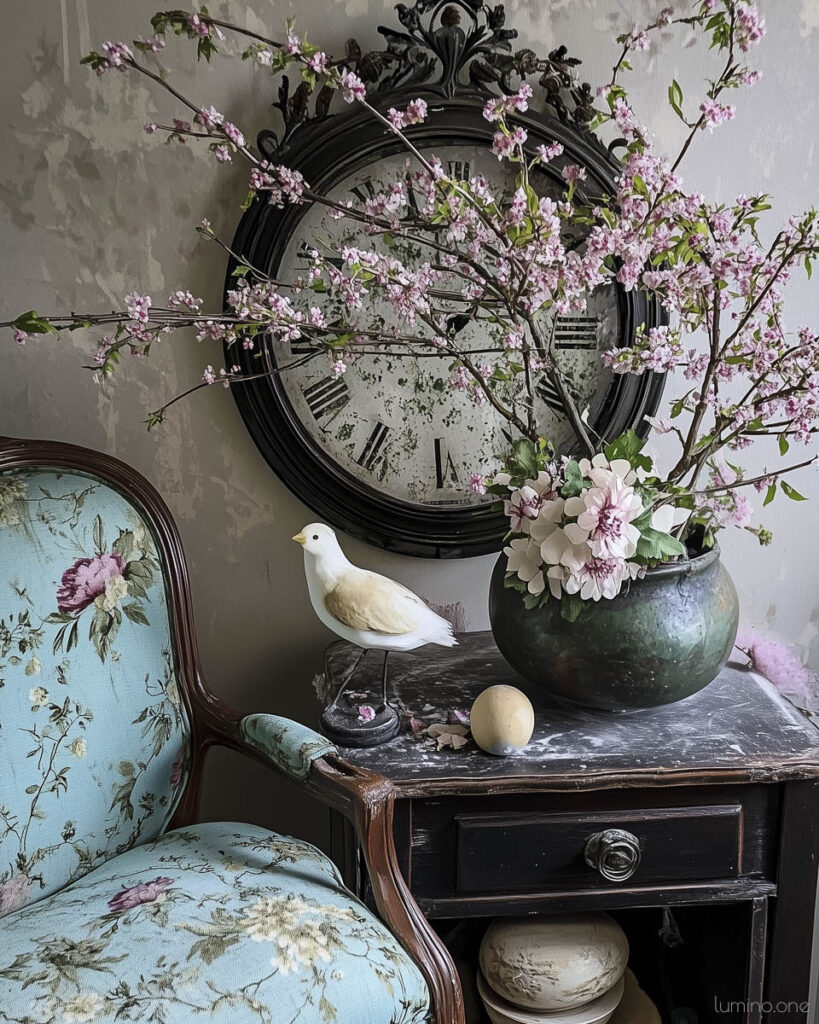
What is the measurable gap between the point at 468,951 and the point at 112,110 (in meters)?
1.62

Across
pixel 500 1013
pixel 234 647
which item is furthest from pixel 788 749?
pixel 234 647

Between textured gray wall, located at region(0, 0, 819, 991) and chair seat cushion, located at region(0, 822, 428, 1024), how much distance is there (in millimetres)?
612

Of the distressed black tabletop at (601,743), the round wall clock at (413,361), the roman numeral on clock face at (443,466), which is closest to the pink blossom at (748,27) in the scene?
the round wall clock at (413,361)

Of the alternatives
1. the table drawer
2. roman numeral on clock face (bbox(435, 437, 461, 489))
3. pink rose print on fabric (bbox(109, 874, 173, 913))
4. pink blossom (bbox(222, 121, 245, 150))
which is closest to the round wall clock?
roman numeral on clock face (bbox(435, 437, 461, 489))

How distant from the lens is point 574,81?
1.64 meters

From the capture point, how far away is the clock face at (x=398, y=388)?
160 centimetres

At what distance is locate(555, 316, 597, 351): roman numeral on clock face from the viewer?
1690 mm

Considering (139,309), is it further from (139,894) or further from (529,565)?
(139,894)

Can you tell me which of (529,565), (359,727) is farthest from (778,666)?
(359,727)

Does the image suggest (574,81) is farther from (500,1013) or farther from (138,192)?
(500,1013)

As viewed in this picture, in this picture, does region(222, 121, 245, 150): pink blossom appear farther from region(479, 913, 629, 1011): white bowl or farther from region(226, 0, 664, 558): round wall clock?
region(479, 913, 629, 1011): white bowl

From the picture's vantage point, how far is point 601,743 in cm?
135

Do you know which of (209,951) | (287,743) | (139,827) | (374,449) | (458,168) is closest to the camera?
(209,951)

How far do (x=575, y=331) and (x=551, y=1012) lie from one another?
3.70 ft
